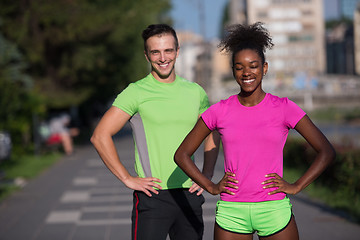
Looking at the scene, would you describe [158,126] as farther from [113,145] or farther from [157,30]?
[157,30]

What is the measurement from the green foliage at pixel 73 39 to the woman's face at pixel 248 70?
19.2 metres

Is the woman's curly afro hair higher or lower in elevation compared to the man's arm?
higher

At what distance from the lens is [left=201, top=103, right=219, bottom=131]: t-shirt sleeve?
3281 millimetres

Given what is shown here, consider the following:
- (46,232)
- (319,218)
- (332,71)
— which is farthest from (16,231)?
(332,71)

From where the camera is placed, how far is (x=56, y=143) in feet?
73.7

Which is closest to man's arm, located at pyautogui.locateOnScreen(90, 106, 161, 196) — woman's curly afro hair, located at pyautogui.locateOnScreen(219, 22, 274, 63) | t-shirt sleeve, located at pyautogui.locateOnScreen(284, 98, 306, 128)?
woman's curly afro hair, located at pyautogui.locateOnScreen(219, 22, 274, 63)

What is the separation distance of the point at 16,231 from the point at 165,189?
521 cm

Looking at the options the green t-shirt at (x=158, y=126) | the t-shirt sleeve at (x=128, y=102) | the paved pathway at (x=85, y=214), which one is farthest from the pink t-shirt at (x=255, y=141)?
the paved pathway at (x=85, y=214)

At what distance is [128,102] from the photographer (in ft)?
12.3

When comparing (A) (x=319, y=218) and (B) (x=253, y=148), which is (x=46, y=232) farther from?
(B) (x=253, y=148)

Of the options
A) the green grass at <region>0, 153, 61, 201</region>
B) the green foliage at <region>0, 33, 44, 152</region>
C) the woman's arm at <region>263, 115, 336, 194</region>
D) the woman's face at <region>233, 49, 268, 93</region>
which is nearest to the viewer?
the woman's arm at <region>263, 115, 336, 194</region>

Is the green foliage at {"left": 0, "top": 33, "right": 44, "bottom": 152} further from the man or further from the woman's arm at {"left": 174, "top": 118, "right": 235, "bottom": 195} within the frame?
the woman's arm at {"left": 174, "top": 118, "right": 235, "bottom": 195}

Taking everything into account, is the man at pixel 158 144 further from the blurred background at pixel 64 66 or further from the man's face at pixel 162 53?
the blurred background at pixel 64 66

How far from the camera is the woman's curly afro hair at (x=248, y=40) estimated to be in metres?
3.33
